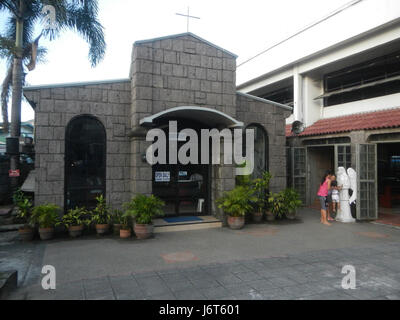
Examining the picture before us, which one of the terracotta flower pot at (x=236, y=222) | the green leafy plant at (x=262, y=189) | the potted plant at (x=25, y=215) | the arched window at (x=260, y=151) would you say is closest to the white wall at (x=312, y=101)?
the arched window at (x=260, y=151)

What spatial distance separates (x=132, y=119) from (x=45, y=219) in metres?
3.30

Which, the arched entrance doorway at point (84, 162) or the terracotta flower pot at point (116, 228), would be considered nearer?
the terracotta flower pot at point (116, 228)

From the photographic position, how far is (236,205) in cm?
881

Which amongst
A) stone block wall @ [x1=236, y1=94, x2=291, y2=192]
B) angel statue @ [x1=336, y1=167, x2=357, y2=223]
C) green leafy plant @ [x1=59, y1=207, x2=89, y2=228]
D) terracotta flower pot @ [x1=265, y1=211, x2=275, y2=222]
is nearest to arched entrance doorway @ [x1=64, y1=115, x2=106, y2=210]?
green leafy plant @ [x1=59, y1=207, x2=89, y2=228]

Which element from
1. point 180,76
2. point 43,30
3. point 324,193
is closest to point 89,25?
point 43,30

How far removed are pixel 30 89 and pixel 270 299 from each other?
734cm

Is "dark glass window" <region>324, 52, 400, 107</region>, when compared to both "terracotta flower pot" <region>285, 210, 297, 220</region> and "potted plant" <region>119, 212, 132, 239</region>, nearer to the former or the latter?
"terracotta flower pot" <region>285, 210, 297, 220</region>

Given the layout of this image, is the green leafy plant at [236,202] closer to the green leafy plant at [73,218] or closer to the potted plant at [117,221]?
the potted plant at [117,221]

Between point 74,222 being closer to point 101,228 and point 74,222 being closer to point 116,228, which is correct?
point 101,228

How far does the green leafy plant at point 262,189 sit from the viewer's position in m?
9.90

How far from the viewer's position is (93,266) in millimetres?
5875

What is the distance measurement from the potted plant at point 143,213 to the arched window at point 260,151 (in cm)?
419

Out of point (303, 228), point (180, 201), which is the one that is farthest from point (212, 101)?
point (303, 228)

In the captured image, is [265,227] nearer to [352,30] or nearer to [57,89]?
[57,89]
